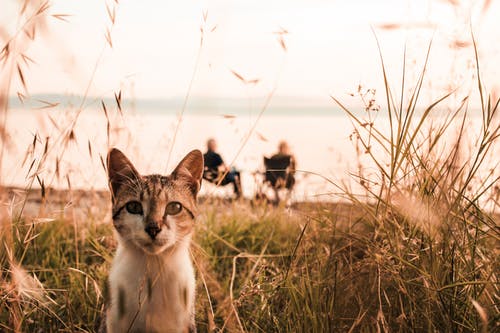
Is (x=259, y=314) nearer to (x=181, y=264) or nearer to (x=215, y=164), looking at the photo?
(x=181, y=264)

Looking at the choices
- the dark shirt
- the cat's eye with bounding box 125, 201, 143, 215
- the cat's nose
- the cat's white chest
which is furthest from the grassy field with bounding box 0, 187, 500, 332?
the dark shirt

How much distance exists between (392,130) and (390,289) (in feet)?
3.04

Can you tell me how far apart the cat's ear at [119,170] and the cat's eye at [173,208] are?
222 millimetres

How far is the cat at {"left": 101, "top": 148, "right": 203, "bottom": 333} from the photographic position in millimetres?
2584

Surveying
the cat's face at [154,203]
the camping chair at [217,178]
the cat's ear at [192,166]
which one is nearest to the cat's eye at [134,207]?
the cat's face at [154,203]

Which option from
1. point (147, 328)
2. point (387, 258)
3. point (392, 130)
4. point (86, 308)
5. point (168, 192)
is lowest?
point (86, 308)

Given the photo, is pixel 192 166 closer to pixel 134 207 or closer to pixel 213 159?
pixel 134 207

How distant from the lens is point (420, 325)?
7.88ft

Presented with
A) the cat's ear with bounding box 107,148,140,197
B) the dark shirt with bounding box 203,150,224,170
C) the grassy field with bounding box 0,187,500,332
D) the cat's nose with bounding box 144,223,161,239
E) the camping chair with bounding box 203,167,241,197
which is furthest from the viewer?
the dark shirt with bounding box 203,150,224,170

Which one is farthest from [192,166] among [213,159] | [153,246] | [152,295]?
[213,159]

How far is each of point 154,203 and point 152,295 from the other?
45 centimetres

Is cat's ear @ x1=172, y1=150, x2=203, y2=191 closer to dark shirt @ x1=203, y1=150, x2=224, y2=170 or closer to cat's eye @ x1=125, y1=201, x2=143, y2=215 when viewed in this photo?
cat's eye @ x1=125, y1=201, x2=143, y2=215

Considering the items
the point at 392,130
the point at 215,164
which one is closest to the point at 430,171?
the point at 392,130

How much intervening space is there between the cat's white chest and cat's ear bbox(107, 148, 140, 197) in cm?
37
